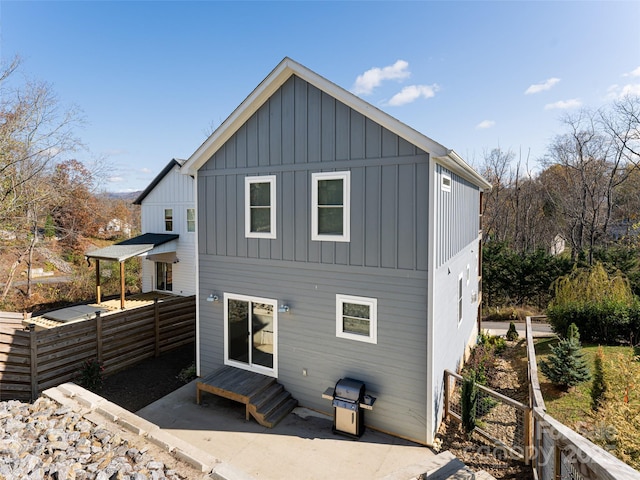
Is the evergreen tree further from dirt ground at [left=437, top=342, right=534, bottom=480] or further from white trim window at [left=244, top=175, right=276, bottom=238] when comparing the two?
white trim window at [left=244, top=175, right=276, bottom=238]

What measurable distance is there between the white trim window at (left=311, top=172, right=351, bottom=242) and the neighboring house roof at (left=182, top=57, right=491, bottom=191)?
1.29m

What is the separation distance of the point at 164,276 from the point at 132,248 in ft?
9.31

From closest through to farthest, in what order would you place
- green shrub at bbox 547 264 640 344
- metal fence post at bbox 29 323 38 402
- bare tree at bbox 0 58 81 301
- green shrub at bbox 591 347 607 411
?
green shrub at bbox 591 347 607 411 < metal fence post at bbox 29 323 38 402 < green shrub at bbox 547 264 640 344 < bare tree at bbox 0 58 81 301

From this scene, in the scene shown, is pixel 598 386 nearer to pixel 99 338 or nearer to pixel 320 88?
pixel 320 88

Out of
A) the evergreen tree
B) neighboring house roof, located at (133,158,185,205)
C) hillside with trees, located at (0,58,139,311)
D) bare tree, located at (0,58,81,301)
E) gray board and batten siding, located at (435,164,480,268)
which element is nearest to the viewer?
gray board and batten siding, located at (435,164,480,268)

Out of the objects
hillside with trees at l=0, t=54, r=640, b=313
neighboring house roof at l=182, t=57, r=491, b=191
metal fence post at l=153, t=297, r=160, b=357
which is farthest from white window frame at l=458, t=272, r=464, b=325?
hillside with trees at l=0, t=54, r=640, b=313

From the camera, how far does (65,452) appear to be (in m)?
4.68

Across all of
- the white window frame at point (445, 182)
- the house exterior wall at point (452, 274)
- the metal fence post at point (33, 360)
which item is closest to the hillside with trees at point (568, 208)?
the house exterior wall at point (452, 274)

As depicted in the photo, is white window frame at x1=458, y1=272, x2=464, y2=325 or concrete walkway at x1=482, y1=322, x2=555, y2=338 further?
concrete walkway at x1=482, y1=322, x2=555, y2=338

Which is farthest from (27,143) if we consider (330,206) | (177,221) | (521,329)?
(521,329)

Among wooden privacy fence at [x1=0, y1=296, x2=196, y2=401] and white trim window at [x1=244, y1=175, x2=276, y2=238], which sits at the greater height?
white trim window at [x1=244, y1=175, x2=276, y2=238]

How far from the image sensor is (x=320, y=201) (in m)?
7.31

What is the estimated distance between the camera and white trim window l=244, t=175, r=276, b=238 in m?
7.86

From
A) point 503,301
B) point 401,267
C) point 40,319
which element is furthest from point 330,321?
point 503,301
